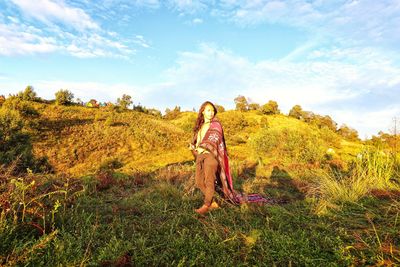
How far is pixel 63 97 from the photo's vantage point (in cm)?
3300

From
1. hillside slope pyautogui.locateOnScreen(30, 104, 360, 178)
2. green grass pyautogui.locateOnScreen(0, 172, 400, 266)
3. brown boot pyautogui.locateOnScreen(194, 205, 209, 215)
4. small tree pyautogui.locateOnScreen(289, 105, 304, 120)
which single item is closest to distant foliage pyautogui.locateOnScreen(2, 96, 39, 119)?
hillside slope pyautogui.locateOnScreen(30, 104, 360, 178)

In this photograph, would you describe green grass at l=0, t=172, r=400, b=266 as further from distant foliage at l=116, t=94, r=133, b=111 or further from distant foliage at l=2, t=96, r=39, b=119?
distant foliage at l=116, t=94, r=133, b=111

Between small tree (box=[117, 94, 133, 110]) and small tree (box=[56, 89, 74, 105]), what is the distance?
6.11m

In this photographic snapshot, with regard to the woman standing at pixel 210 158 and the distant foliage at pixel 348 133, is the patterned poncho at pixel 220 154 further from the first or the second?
the distant foliage at pixel 348 133

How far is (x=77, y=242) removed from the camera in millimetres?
3760

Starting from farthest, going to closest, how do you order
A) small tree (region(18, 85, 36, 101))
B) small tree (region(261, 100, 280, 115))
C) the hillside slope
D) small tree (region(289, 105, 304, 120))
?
small tree (region(261, 100, 280, 115)), small tree (region(289, 105, 304, 120)), small tree (region(18, 85, 36, 101)), the hillside slope

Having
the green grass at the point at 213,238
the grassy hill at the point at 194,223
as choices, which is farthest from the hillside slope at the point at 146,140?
the green grass at the point at 213,238

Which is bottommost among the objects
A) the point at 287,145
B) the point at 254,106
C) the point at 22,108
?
the point at 287,145

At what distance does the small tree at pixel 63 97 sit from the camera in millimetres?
32688

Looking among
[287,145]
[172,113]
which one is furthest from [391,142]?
[172,113]

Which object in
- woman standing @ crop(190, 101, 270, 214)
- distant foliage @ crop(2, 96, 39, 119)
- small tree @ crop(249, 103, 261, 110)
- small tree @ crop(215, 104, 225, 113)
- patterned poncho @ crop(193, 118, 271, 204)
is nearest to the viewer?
woman standing @ crop(190, 101, 270, 214)

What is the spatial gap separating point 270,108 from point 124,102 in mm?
19364

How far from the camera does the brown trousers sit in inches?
234

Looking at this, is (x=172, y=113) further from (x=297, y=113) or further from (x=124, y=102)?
(x=297, y=113)
